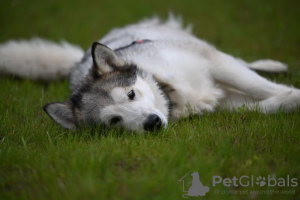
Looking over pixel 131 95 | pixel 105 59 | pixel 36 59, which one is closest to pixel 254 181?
pixel 131 95

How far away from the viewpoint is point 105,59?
333 cm

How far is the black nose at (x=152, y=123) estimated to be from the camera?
280 cm

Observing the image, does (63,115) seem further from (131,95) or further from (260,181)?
(260,181)

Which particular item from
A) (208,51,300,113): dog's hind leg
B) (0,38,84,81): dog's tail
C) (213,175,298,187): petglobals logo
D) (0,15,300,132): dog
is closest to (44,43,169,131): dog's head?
(0,15,300,132): dog

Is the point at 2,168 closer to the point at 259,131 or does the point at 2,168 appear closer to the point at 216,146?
the point at 216,146

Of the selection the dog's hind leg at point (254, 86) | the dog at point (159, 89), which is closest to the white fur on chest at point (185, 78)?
the dog at point (159, 89)

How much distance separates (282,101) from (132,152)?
192cm

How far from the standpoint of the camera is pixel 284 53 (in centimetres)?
581

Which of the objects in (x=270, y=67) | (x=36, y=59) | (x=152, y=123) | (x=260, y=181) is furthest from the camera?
(x=36, y=59)

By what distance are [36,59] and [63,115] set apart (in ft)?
8.65

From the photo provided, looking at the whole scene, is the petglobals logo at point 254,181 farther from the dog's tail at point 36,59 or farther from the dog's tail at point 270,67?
the dog's tail at point 36,59

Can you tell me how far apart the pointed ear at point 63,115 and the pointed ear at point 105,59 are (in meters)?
0.60

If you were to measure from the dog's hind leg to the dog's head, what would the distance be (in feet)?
2.78

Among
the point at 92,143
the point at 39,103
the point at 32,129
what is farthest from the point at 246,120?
the point at 39,103
